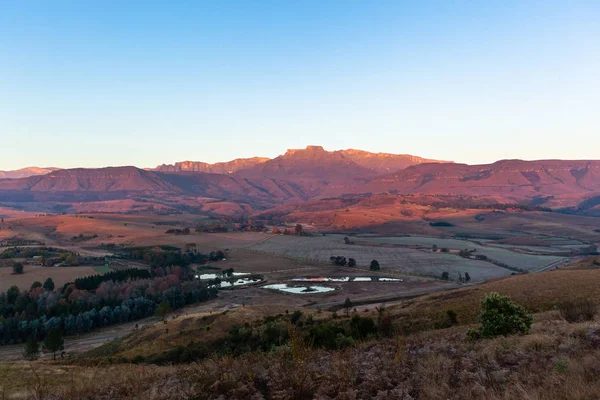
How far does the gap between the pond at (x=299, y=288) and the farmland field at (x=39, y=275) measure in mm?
62660

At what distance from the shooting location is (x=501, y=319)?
23391 millimetres

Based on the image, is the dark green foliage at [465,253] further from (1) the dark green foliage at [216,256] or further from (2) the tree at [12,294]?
(2) the tree at [12,294]

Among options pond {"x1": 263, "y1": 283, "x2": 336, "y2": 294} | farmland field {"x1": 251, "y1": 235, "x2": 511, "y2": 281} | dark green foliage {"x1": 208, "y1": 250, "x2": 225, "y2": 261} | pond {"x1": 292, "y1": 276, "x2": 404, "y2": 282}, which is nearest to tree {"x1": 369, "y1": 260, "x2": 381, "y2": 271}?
farmland field {"x1": 251, "y1": 235, "x2": 511, "y2": 281}

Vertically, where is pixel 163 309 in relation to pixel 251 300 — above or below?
above

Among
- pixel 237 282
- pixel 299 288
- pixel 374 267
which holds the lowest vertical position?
pixel 237 282

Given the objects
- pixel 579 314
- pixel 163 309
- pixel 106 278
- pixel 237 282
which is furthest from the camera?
pixel 237 282

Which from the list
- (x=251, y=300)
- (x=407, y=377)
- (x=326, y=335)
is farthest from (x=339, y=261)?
(x=407, y=377)

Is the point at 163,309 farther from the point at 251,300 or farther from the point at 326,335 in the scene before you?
the point at 326,335

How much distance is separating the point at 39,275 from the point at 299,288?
273 ft

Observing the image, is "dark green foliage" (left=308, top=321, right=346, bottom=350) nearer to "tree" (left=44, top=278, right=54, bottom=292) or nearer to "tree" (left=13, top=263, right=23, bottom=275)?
"tree" (left=44, top=278, right=54, bottom=292)

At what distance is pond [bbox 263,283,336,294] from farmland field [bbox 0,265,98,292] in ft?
206

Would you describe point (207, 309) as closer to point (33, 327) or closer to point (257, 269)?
point (33, 327)

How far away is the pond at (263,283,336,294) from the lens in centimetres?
11662

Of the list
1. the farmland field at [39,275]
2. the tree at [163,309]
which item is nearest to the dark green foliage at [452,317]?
the tree at [163,309]
